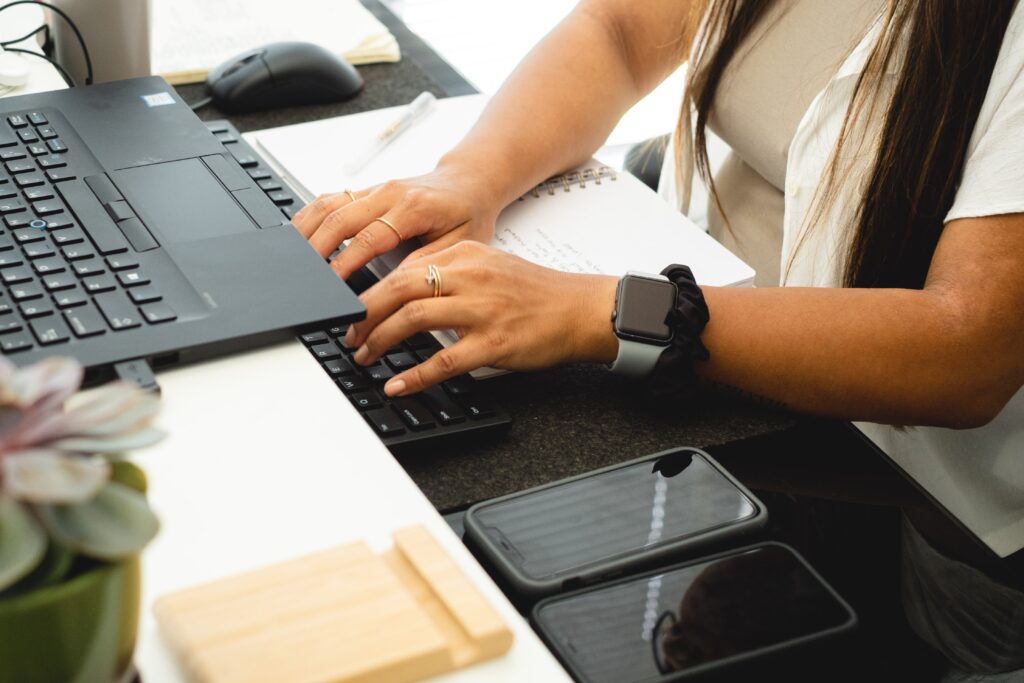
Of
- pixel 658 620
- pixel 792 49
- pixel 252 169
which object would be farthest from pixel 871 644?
pixel 792 49

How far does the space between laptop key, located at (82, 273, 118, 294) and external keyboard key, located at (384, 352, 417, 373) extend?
0.53ft

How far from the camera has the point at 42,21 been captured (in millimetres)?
953

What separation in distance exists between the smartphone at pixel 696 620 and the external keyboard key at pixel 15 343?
11.2 inches

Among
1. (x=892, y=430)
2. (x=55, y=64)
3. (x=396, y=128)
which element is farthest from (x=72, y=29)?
(x=892, y=430)

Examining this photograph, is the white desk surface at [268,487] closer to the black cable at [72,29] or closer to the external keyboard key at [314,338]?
the external keyboard key at [314,338]

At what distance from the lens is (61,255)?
0.60 m

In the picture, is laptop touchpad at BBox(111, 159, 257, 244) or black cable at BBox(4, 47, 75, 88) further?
black cable at BBox(4, 47, 75, 88)

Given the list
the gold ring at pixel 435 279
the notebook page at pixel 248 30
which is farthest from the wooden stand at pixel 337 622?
the notebook page at pixel 248 30

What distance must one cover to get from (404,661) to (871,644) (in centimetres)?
24

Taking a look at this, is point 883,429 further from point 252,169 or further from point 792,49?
point 252,169

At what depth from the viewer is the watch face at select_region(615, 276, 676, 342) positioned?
0.66 metres

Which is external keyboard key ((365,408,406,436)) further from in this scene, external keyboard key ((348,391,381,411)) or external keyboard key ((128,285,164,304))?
external keyboard key ((128,285,164,304))

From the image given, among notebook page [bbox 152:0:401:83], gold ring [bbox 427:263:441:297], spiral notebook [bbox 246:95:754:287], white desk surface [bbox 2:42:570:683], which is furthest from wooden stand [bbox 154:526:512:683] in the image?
notebook page [bbox 152:0:401:83]

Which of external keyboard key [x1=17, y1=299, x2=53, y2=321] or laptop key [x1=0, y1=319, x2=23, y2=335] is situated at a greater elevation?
external keyboard key [x1=17, y1=299, x2=53, y2=321]
